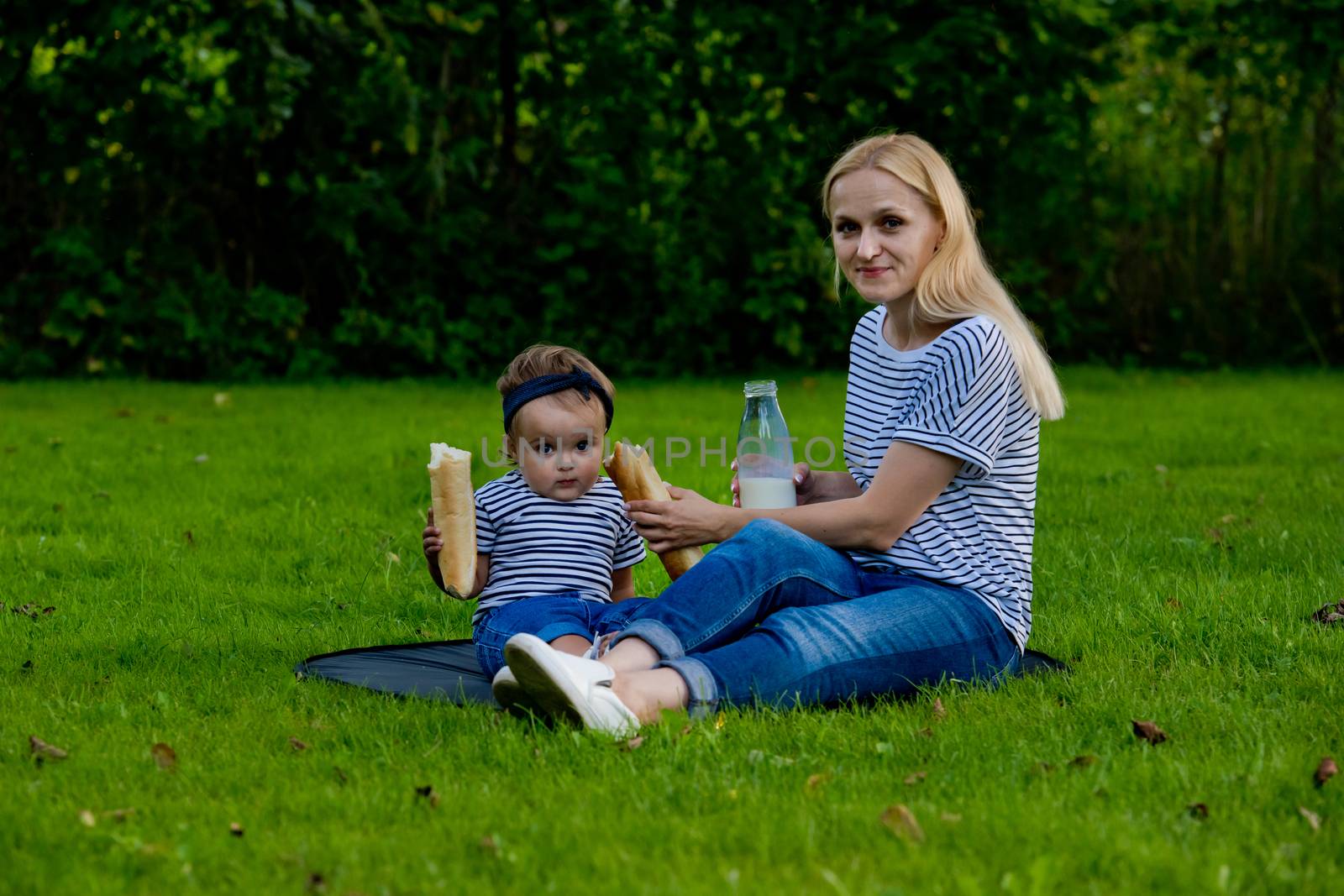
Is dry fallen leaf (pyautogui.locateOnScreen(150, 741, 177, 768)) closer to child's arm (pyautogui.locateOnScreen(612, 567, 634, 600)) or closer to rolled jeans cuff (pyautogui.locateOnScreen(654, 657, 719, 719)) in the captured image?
rolled jeans cuff (pyautogui.locateOnScreen(654, 657, 719, 719))

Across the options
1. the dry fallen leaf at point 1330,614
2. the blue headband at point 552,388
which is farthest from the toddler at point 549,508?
the dry fallen leaf at point 1330,614

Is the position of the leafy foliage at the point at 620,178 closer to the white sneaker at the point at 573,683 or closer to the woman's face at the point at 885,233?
the woman's face at the point at 885,233

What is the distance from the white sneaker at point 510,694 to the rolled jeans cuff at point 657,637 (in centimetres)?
23

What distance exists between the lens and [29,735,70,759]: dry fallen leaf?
10.7ft

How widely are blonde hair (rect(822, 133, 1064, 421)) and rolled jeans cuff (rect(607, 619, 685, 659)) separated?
104cm

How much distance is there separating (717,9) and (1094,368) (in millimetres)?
4344

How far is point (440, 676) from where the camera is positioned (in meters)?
4.04

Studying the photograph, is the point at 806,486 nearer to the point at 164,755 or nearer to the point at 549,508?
the point at 549,508

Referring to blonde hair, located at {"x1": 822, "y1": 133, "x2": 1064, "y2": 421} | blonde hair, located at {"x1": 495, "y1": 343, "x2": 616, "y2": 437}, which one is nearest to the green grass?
blonde hair, located at {"x1": 822, "y1": 133, "x2": 1064, "y2": 421}

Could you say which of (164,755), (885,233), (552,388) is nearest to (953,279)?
(885,233)

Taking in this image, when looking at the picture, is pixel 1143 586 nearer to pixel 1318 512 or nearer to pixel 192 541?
pixel 1318 512

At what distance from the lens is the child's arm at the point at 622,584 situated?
4305 mm

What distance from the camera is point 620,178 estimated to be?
11.9 metres

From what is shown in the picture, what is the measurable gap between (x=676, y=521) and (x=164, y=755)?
1266 mm
